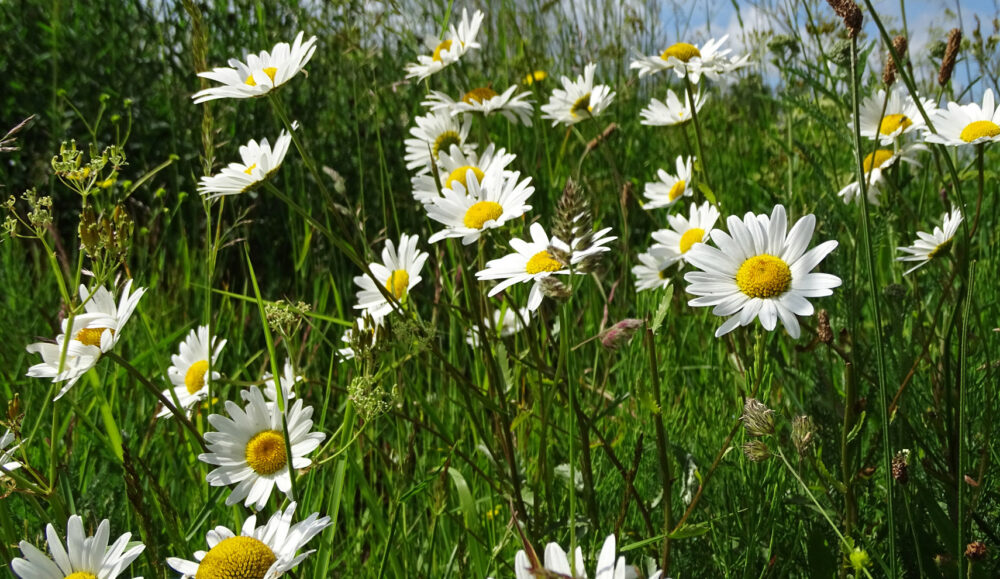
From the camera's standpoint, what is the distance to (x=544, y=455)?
1146mm

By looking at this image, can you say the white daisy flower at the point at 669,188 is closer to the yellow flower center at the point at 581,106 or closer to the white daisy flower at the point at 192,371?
the yellow flower center at the point at 581,106

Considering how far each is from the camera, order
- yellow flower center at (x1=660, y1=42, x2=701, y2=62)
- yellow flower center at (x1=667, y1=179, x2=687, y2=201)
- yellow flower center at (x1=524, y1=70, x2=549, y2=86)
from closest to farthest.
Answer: yellow flower center at (x1=660, y1=42, x2=701, y2=62) < yellow flower center at (x1=667, y1=179, x2=687, y2=201) < yellow flower center at (x1=524, y1=70, x2=549, y2=86)

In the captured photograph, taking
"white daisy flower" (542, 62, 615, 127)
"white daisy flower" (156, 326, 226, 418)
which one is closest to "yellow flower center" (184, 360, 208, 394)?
"white daisy flower" (156, 326, 226, 418)

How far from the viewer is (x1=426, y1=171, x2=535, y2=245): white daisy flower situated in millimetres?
1145

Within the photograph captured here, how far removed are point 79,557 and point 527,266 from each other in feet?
1.96

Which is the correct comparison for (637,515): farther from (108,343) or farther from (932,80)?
(932,80)

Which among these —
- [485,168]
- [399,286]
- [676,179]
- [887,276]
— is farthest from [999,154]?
[399,286]

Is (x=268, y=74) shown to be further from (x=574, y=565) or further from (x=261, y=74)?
(x=574, y=565)

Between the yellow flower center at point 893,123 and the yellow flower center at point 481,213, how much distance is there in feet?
2.81

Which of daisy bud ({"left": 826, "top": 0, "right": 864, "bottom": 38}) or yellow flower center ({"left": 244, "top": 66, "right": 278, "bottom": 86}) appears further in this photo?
yellow flower center ({"left": 244, "top": 66, "right": 278, "bottom": 86})

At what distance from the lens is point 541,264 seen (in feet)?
3.47

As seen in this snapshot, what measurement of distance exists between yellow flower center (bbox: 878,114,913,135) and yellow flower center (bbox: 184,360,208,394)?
130 cm

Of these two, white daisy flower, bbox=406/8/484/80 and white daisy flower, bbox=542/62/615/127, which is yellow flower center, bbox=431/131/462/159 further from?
white daisy flower, bbox=542/62/615/127

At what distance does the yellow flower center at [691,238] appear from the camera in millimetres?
1578
